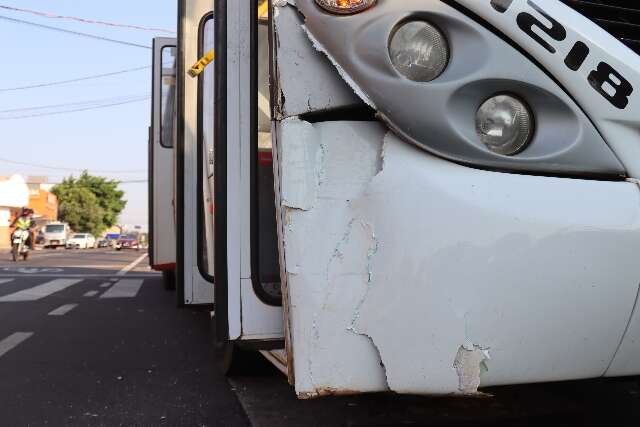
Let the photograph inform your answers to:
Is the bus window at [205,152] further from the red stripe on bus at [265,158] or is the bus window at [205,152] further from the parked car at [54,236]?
the parked car at [54,236]

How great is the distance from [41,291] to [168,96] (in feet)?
14.0

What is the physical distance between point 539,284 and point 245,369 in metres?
2.09

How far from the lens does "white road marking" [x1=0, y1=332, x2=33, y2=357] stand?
4.09m

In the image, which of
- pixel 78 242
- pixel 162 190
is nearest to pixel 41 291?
pixel 162 190

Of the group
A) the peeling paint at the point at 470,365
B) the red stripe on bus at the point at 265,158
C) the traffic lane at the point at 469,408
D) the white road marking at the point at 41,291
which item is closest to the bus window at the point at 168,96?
the red stripe on bus at the point at 265,158

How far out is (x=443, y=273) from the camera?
1.38 m

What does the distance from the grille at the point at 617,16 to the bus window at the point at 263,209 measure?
0.95m

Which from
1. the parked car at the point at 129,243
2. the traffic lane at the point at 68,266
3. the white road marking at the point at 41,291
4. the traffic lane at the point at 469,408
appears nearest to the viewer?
the traffic lane at the point at 469,408

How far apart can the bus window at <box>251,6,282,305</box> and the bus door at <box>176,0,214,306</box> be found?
2.66ft

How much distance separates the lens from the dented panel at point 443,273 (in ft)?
4.55

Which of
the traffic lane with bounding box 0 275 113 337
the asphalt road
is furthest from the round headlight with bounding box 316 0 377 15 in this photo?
the traffic lane with bounding box 0 275 113 337

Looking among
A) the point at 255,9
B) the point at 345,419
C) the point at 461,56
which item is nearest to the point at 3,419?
the point at 345,419

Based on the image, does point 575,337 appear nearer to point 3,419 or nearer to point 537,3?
point 537,3

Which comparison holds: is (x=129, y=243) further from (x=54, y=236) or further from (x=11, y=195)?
(x=11, y=195)
